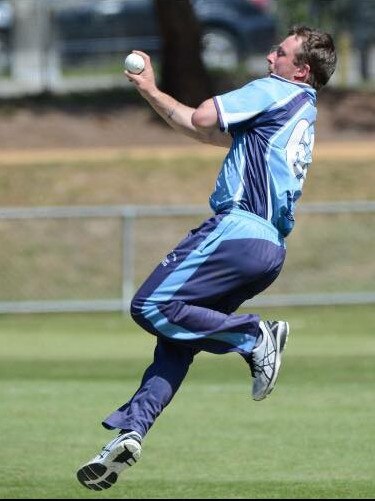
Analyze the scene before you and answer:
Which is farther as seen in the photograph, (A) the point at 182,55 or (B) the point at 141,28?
(B) the point at 141,28

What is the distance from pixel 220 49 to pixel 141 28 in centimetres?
165

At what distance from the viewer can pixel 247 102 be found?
7.39 metres

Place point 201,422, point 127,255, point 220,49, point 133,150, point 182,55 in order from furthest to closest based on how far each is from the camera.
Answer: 1. point 220,49
2. point 182,55
3. point 133,150
4. point 127,255
5. point 201,422

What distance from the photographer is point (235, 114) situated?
736 centimetres

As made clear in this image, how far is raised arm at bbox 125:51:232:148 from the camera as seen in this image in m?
7.37

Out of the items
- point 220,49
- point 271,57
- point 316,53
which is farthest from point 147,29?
point 316,53

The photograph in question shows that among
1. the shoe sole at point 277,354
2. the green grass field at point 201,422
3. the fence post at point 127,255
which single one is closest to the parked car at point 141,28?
the fence post at point 127,255

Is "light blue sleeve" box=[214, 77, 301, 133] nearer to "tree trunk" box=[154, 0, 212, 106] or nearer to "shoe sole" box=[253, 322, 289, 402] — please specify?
"shoe sole" box=[253, 322, 289, 402]

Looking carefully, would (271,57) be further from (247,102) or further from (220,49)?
(220,49)

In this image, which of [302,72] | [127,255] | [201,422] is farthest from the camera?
[127,255]

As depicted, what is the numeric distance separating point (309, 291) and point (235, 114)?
13.7 meters

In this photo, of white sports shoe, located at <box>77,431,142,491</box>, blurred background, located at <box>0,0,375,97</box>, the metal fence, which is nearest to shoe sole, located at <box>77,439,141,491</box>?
white sports shoe, located at <box>77,431,142,491</box>

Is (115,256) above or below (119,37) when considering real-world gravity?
below

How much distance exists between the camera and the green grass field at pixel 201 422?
9273 millimetres
